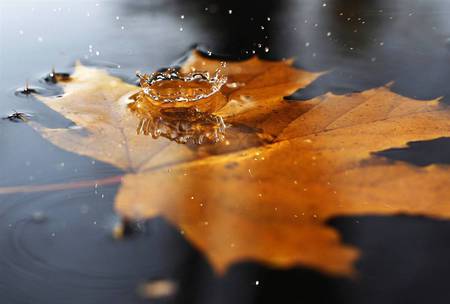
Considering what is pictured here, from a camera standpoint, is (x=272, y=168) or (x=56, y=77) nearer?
(x=272, y=168)

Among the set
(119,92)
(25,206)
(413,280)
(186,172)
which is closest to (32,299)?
(25,206)

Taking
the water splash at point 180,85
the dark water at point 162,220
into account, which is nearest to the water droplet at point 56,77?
the dark water at point 162,220

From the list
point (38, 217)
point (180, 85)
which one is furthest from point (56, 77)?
point (38, 217)

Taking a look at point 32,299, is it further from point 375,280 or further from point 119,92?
point 119,92

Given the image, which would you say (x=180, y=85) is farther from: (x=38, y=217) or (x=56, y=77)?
(x=38, y=217)

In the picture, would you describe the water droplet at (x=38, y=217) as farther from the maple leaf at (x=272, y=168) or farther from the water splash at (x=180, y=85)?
the water splash at (x=180, y=85)

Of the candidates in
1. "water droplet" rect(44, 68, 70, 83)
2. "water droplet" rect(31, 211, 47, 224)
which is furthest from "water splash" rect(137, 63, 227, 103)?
"water droplet" rect(31, 211, 47, 224)
